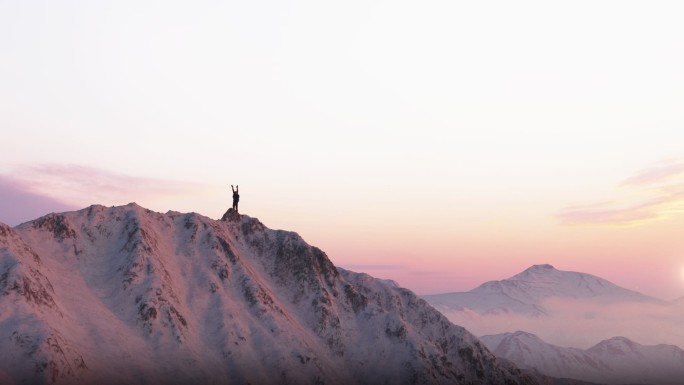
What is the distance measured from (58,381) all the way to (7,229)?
165 ft

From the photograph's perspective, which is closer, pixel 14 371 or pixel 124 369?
pixel 14 371

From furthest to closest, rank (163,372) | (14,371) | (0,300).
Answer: (163,372), (0,300), (14,371)

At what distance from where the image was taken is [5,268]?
18488cm

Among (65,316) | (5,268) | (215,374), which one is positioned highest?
(5,268)

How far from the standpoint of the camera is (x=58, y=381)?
16738 centimetres

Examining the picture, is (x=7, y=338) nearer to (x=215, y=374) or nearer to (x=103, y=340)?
(x=103, y=340)

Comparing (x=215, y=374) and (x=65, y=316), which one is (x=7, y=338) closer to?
(x=65, y=316)

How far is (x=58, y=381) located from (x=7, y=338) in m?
14.9

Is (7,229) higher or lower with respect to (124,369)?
higher

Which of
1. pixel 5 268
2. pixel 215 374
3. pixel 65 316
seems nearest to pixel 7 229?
pixel 5 268

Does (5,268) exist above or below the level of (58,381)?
above

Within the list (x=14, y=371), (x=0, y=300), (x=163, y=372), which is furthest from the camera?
(x=163, y=372)

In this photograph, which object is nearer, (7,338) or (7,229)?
(7,338)

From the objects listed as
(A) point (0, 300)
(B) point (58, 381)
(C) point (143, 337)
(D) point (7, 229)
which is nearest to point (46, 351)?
Result: (B) point (58, 381)
